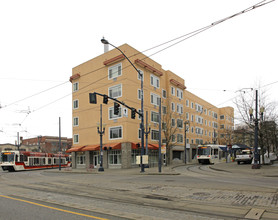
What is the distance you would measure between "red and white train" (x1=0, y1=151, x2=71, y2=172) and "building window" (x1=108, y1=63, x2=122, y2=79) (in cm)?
1461

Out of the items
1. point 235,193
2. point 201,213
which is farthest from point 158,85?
point 201,213

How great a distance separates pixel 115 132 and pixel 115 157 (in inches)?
148

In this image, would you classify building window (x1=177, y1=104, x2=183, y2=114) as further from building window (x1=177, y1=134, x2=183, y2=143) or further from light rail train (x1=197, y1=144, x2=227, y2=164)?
light rail train (x1=197, y1=144, x2=227, y2=164)

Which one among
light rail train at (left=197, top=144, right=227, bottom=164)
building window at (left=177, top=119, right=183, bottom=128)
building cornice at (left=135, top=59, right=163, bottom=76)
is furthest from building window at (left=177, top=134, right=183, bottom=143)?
building cornice at (left=135, top=59, right=163, bottom=76)

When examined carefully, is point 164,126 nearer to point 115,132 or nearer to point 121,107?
point 115,132

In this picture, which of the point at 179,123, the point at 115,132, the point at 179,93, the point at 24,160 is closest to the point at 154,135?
the point at 115,132

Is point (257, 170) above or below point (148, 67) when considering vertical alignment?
below

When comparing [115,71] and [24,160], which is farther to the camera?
[24,160]

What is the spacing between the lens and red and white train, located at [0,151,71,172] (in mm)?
38653

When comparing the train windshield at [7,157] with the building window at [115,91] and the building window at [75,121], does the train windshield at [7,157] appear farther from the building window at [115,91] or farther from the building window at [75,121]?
the building window at [115,91]

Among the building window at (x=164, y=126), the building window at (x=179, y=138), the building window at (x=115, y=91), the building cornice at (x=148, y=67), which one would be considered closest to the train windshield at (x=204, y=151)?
the building window at (x=164, y=126)

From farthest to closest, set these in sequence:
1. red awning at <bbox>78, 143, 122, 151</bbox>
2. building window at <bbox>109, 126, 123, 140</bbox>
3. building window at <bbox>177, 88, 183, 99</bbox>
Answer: building window at <bbox>177, 88, 183, 99</bbox>, building window at <bbox>109, 126, 123, 140</bbox>, red awning at <bbox>78, 143, 122, 151</bbox>

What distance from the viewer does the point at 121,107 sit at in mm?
38031

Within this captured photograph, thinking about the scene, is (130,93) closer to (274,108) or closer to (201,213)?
(274,108)
